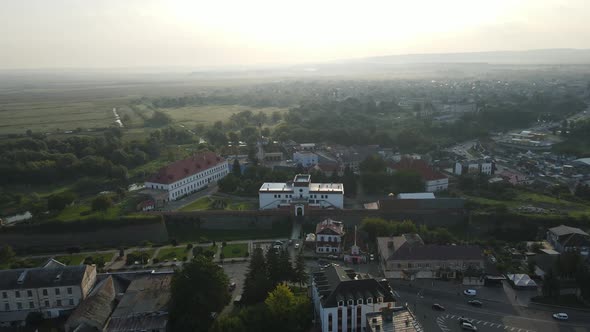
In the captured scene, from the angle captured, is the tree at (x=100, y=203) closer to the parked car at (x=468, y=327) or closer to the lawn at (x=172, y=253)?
the lawn at (x=172, y=253)

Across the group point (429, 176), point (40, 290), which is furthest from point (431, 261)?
point (40, 290)

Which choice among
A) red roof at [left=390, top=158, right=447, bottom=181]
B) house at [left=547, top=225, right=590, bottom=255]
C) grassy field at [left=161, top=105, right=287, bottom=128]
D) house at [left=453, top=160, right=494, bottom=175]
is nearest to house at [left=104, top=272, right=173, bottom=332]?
house at [left=547, top=225, right=590, bottom=255]

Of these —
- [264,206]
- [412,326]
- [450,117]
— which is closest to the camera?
[412,326]

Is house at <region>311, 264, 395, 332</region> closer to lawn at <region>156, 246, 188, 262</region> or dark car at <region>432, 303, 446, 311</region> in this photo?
dark car at <region>432, 303, 446, 311</region>

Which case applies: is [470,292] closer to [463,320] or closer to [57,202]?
[463,320]

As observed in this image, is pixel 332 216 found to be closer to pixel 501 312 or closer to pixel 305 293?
pixel 305 293

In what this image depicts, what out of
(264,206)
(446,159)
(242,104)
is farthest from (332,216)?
(242,104)

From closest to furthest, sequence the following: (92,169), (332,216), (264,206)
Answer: (332,216) < (264,206) < (92,169)
